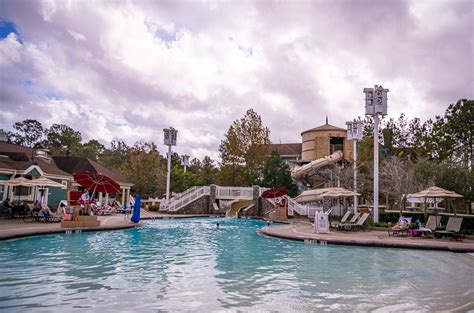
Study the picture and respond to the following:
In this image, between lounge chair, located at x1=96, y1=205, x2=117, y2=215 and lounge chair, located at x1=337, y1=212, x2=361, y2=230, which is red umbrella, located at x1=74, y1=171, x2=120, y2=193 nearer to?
lounge chair, located at x1=96, y1=205, x2=117, y2=215

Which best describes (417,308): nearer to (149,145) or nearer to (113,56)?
(113,56)

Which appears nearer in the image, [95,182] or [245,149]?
[95,182]

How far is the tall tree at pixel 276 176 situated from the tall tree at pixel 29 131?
4013 centimetres

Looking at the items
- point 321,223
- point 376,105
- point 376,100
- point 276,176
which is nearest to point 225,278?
point 321,223

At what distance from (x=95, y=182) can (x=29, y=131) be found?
49.2m

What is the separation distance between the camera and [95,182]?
58.4ft

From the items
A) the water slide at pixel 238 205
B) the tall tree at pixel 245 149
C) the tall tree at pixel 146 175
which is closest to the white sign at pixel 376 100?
the water slide at pixel 238 205

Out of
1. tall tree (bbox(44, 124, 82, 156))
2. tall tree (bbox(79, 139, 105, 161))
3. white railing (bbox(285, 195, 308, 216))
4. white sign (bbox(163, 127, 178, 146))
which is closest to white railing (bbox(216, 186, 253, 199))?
white railing (bbox(285, 195, 308, 216))

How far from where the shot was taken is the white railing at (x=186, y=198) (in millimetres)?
32812

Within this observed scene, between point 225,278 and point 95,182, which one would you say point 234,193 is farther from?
point 225,278

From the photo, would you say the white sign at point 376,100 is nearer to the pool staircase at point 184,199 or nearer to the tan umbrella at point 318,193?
the tan umbrella at point 318,193

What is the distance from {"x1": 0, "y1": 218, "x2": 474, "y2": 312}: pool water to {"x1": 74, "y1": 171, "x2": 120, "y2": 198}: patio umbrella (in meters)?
4.41

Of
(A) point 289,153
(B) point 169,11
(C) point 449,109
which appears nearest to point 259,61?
(B) point 169,11

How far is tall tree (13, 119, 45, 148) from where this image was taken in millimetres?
58250
